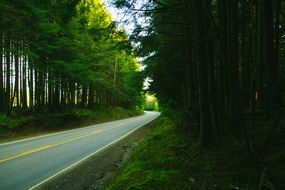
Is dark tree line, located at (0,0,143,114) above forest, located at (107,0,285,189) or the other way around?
above

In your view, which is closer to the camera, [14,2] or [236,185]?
[236,185]

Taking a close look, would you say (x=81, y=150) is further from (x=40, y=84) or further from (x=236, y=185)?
(x=40, y=84)

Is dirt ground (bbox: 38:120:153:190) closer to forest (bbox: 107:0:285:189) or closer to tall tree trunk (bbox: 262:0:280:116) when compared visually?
forest (bbox: 107:0:285:189)

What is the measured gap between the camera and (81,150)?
15.4 m

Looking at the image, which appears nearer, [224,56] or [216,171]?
[224,56]

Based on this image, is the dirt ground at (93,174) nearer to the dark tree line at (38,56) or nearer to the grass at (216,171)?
the grass at (216,171)

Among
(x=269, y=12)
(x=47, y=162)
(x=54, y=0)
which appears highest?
(x=54, y=0)

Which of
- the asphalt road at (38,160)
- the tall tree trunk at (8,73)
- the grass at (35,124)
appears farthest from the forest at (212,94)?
the tall tree trunk at (8,73)

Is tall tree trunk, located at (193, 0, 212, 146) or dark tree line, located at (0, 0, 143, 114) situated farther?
dark tree line, located at (0, 0, 143, 114)

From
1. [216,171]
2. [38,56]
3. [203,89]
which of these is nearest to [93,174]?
[203,89]

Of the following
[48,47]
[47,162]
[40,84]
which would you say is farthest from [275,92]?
[40,84]

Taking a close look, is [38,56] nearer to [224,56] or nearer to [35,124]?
[35,124]

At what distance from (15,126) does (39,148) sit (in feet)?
25.8

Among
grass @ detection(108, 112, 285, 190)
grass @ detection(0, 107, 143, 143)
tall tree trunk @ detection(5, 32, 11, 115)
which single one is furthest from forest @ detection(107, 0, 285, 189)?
tall tree trunk @ detection(5, 32, 11, 115)
